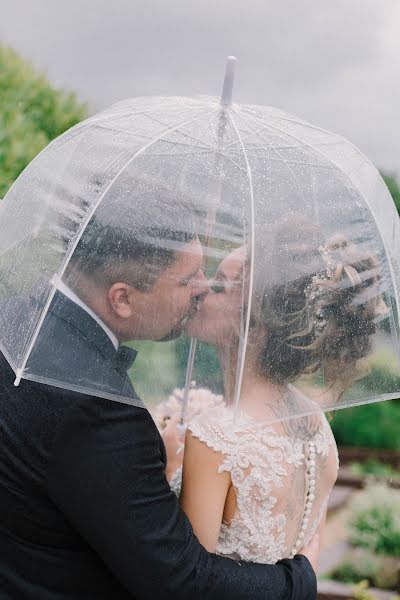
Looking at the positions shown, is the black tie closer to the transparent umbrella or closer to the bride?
the transparent umbrella

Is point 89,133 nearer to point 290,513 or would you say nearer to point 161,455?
point 161,455

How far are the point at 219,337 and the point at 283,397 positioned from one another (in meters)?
0.25

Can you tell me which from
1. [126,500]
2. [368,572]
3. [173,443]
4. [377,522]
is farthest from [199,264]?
[377,522]

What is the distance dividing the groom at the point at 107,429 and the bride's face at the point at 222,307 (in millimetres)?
33

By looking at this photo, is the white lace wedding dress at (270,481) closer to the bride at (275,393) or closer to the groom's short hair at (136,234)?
the bride at (275,393)

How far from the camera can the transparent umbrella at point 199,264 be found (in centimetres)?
183

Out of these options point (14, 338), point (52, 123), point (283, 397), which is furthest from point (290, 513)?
point (52, 123)

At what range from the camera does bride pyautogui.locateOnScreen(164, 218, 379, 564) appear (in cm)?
191

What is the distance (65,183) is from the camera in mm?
2020

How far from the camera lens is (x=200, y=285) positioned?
1.83 meters

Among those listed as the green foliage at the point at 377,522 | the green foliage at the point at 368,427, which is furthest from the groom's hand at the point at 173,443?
the green foliage at the point at 368,427

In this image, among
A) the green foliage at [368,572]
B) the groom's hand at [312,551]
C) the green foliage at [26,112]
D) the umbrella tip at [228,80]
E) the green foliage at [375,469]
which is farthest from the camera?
the green foliage at [375,469]

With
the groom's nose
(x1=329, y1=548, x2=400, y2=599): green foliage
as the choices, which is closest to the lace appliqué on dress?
the groom's nose

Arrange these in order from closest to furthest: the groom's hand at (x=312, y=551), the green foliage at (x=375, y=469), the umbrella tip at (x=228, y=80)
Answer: the umbrella tip at (x=228, y=80)
the groom's hand at (x=312, y=551)
the green foliage at (x=375, y=469)
